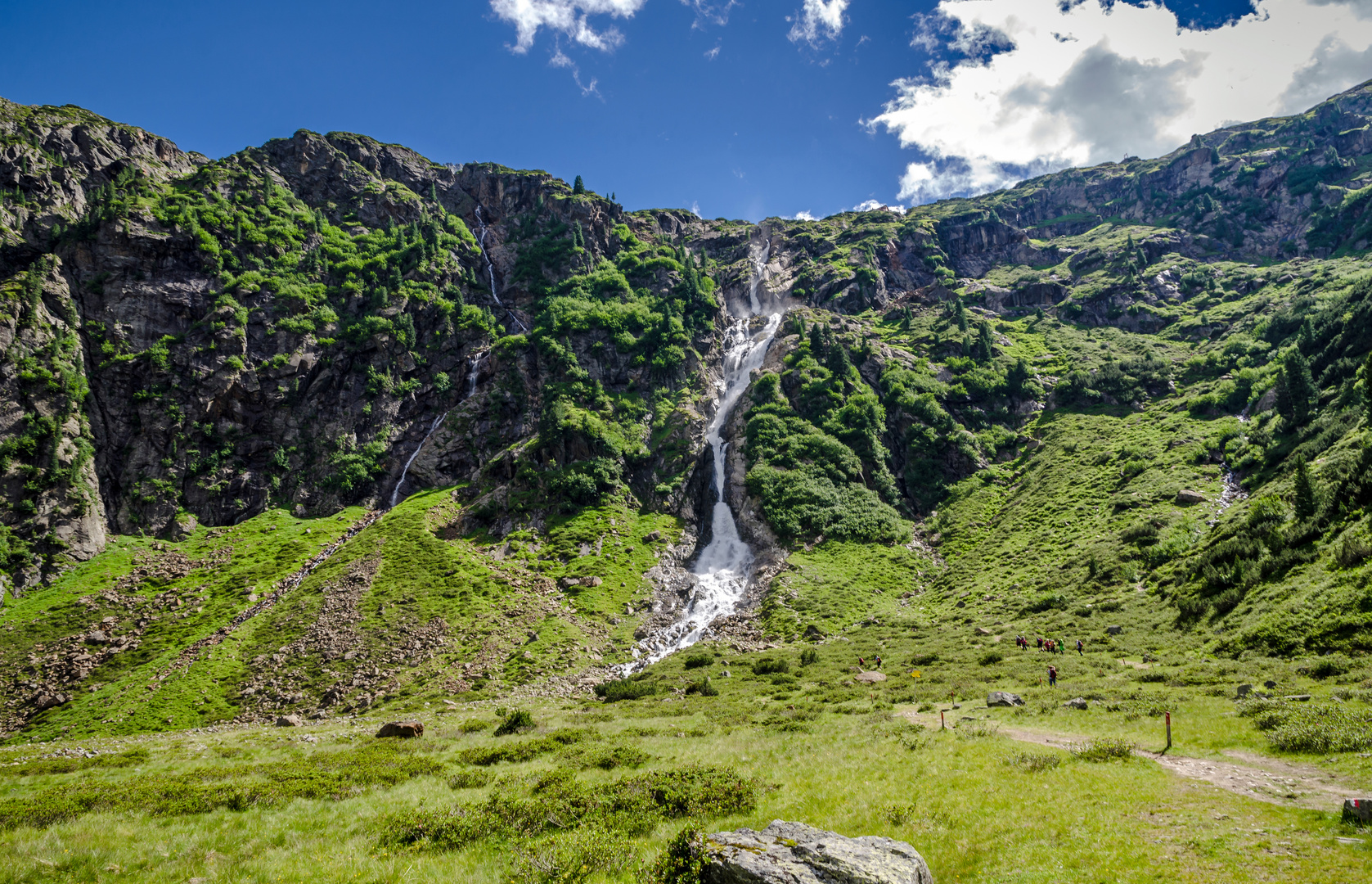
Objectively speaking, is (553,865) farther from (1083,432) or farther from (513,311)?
(513,311)

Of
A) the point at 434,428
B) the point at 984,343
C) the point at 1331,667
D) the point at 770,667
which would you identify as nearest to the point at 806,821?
the point at 1331,667

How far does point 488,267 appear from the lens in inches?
5162

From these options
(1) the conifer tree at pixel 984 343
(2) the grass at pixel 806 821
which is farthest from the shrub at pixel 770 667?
(1) the conifer tree at pixel 984 343

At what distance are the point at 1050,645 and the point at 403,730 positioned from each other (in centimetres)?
4360

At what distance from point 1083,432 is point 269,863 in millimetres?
103436

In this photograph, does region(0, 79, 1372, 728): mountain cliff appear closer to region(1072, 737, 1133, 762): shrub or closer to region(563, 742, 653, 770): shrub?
region(1072, 737, 1133, 762): shrub

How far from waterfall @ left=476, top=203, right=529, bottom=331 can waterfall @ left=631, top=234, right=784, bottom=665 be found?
45.8m

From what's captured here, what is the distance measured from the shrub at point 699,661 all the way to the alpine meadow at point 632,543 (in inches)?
15.0

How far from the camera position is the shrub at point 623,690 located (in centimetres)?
4050

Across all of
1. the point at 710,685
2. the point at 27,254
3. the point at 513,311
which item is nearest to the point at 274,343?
the point at 27,254

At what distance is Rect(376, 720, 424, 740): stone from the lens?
98.0ft

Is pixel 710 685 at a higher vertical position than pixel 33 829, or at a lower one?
lower

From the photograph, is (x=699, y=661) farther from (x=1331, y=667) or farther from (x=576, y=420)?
(x=576, y=420)

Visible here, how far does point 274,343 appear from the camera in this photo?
8688cm
